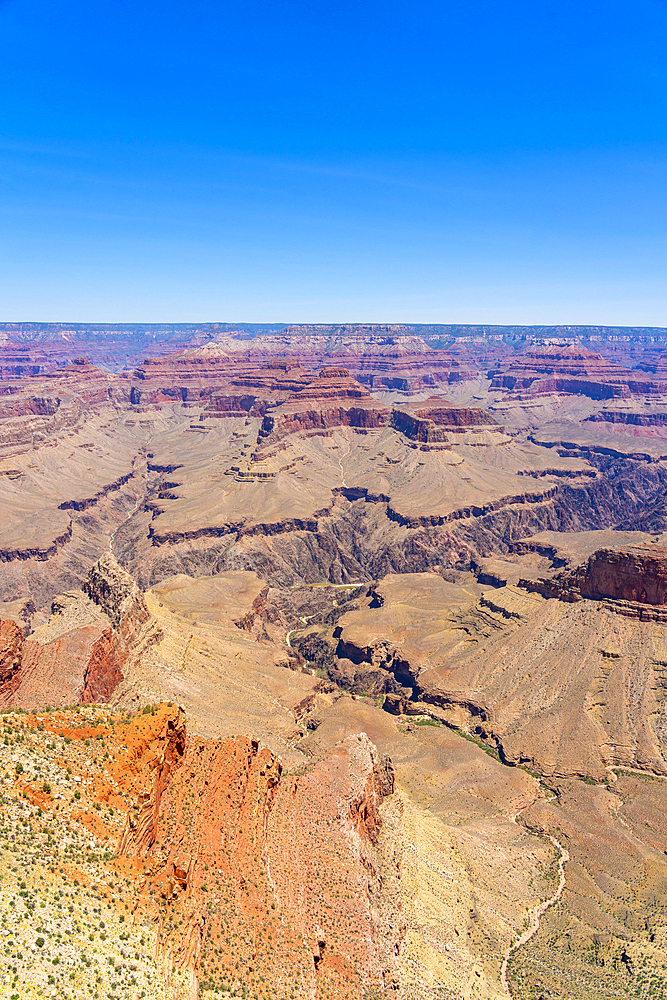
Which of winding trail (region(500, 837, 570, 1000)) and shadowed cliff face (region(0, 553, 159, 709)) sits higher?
shadowed cliff face (region(0, 553, 159, 709))

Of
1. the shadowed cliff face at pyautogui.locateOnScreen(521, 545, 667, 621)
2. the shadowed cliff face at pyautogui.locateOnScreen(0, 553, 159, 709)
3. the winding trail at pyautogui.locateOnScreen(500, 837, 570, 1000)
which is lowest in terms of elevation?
the winding trail at pyautogui.locateOnScreen(500, 837, 570, 1000)

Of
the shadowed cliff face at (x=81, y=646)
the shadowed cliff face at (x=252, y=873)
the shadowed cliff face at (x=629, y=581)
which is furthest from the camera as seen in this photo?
the shadowed cliff face at (x=629, y=581)

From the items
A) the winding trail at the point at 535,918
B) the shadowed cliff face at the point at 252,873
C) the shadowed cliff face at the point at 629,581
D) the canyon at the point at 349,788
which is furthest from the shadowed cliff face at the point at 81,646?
the shadowed cliff face at the point at 629,581

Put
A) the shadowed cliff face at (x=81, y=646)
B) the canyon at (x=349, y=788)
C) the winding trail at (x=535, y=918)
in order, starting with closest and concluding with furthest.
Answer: the canyon at (x=349, y=788) < the winding trail at (x=535, y=918) < the shadowed cliff face at (x=81, y=646)

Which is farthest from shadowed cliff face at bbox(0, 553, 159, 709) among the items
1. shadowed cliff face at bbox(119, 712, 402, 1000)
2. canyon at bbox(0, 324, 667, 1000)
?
shadowed cliff face at bbox(119, 712, 402, 1000)

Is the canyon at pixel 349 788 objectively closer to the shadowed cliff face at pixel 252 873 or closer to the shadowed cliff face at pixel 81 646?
the shadowed cliff face at pixel 252 873

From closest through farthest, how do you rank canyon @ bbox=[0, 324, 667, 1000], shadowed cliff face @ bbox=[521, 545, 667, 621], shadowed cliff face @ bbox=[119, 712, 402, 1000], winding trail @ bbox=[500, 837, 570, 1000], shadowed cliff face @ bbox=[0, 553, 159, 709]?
canyon @ bbox=[0, 324, 667, 1000] < shadowed cliff face @ bbox=[119, 712, 402, 1000] < winding trail @ bbox=[500, 837, 570, 1000] < shadowed cliff face @ bbox=[0, 553, 159, 709] < shadowed cliff face @ bbox=[521, 545, 667, 621]

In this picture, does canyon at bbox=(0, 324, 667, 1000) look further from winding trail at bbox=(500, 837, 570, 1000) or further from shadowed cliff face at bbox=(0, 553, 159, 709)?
shadowed cliff face at bbox=(0, 553, 159, 709)

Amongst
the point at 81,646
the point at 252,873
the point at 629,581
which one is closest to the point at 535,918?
the point at 252,873

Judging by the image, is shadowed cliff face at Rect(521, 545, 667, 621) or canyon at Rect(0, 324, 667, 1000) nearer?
canyon at Rect(0, 324, 667, 1000)

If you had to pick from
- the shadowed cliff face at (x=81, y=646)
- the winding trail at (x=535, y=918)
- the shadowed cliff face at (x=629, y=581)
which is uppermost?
the shadowed cliff face at (x=81, y=646)
